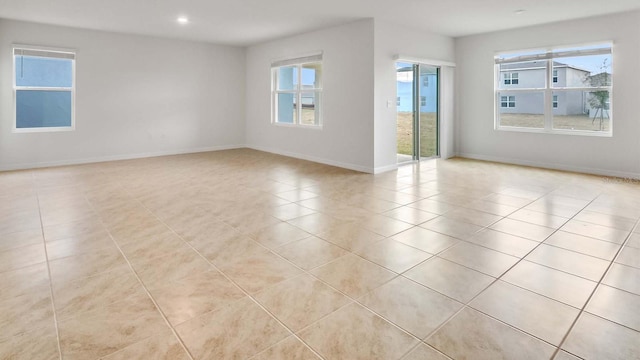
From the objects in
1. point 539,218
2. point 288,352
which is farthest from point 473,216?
point 288,352

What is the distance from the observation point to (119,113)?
7.47 metres

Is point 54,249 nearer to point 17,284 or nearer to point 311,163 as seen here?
point 17,284

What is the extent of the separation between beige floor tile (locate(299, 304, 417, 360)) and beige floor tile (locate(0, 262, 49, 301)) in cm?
175

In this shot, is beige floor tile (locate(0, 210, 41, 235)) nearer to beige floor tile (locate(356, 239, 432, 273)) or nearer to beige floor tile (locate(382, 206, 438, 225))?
beige floor tile (locate(356, 239, 432, 273))

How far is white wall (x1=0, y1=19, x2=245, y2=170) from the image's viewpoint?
256 inches

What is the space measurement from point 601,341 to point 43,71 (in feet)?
27.6

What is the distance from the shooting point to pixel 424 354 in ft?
5.52

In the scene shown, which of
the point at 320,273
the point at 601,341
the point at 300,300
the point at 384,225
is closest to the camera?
the point at 601,341

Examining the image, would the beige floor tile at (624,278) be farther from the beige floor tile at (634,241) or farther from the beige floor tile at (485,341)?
the beige floor tile at (485,341)

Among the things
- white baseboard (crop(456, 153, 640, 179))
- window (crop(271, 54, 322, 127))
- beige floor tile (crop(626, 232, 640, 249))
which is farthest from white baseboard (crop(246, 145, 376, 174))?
beige floor tile (crop(626, 232, 640, 249))

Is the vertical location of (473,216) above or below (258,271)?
above

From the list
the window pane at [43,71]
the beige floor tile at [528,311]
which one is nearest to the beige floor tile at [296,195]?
the beige floor tile at [528,311]

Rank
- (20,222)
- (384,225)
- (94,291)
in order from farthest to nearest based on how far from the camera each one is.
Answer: (20,222) → (384,225) → (94,291)

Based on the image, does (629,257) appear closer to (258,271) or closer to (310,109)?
(258,271)
